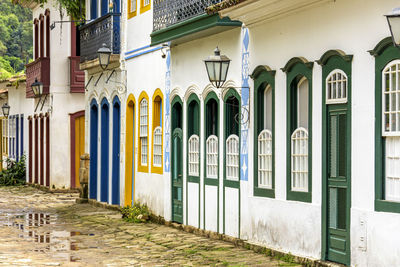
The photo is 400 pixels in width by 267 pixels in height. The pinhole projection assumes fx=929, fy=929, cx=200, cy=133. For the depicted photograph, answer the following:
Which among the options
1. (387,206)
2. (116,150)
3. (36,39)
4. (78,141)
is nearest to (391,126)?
(387,206)

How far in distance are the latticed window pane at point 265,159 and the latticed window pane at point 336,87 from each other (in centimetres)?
210

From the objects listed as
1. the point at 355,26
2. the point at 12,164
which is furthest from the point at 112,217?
the point at 12,164

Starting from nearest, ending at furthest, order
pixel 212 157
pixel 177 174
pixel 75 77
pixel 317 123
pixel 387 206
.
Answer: pixel 387 206, pixel 317 123, pixel 212 157, pixel 177 174, pixel 75 77

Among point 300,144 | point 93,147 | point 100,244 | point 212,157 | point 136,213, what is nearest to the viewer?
point 300,144

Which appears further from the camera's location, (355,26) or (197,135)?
(197,135)

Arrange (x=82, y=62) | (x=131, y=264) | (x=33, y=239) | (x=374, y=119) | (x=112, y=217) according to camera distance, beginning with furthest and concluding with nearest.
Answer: (x=82, y=62)
(x=112, y=217)
(x=33, y=239)
(x=131, y=264)
(x=374, y=119)

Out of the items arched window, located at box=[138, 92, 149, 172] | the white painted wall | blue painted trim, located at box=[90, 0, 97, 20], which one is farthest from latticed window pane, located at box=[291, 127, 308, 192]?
blue painted trim, located at box=[90, 0, 97, 20]

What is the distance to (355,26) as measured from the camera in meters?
11.2

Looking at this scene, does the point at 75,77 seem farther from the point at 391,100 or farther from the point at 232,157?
the point at 391,100

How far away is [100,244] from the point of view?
51.2 feet

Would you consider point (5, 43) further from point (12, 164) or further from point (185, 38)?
point (185, 38)

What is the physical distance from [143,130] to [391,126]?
10520mm

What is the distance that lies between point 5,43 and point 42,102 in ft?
142

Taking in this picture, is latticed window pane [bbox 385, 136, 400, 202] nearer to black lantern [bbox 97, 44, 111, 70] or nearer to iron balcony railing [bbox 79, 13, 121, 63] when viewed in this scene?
black lantern [bbox 97, 44, 111, 70]
